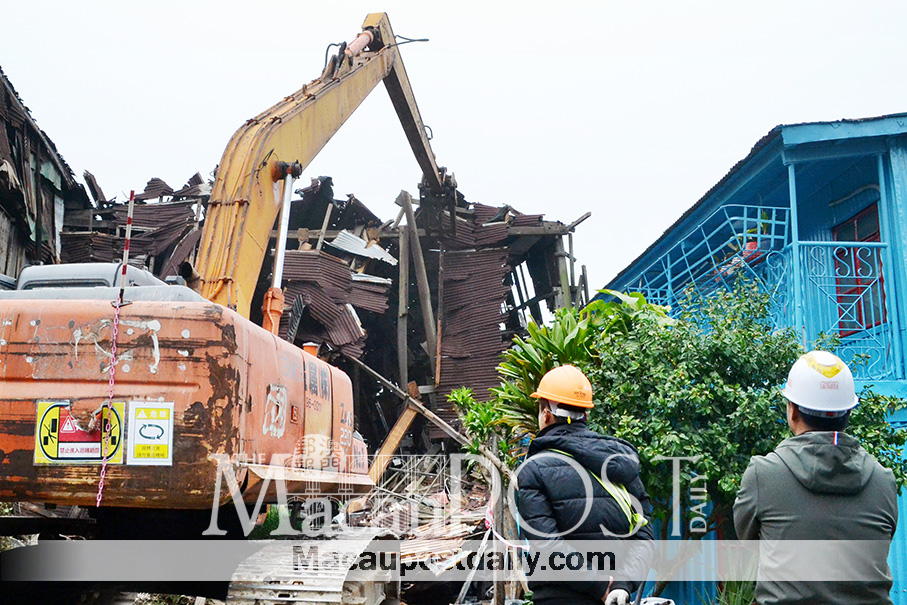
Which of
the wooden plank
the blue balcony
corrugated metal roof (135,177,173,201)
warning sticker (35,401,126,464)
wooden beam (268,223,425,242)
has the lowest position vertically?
the wooden plank

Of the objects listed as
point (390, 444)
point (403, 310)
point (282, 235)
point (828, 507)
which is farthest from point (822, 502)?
point (403, 310)

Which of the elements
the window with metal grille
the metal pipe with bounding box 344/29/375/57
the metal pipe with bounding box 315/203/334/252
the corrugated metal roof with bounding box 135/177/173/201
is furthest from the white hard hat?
the corrugated metal roof with bounding box 135/177/173/201

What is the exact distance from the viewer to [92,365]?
3.84m

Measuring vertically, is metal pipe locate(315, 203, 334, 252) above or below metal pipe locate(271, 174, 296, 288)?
above

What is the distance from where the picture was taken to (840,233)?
10.1 m

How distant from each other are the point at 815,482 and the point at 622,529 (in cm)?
97

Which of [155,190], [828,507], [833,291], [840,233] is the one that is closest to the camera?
[828,507]

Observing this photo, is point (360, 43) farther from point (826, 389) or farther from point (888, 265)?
point (826, 389)

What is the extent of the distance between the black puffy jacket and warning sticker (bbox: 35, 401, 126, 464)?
195cm

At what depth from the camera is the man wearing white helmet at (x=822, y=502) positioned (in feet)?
8.62

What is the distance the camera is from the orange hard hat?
356cm

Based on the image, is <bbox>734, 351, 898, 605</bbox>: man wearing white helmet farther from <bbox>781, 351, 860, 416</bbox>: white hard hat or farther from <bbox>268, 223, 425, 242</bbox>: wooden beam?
<bbox>268, 223, 425, 242</bbox>: wooden beam

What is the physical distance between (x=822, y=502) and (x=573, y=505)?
39.8 inches

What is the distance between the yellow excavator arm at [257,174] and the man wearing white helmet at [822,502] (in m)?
4.11
